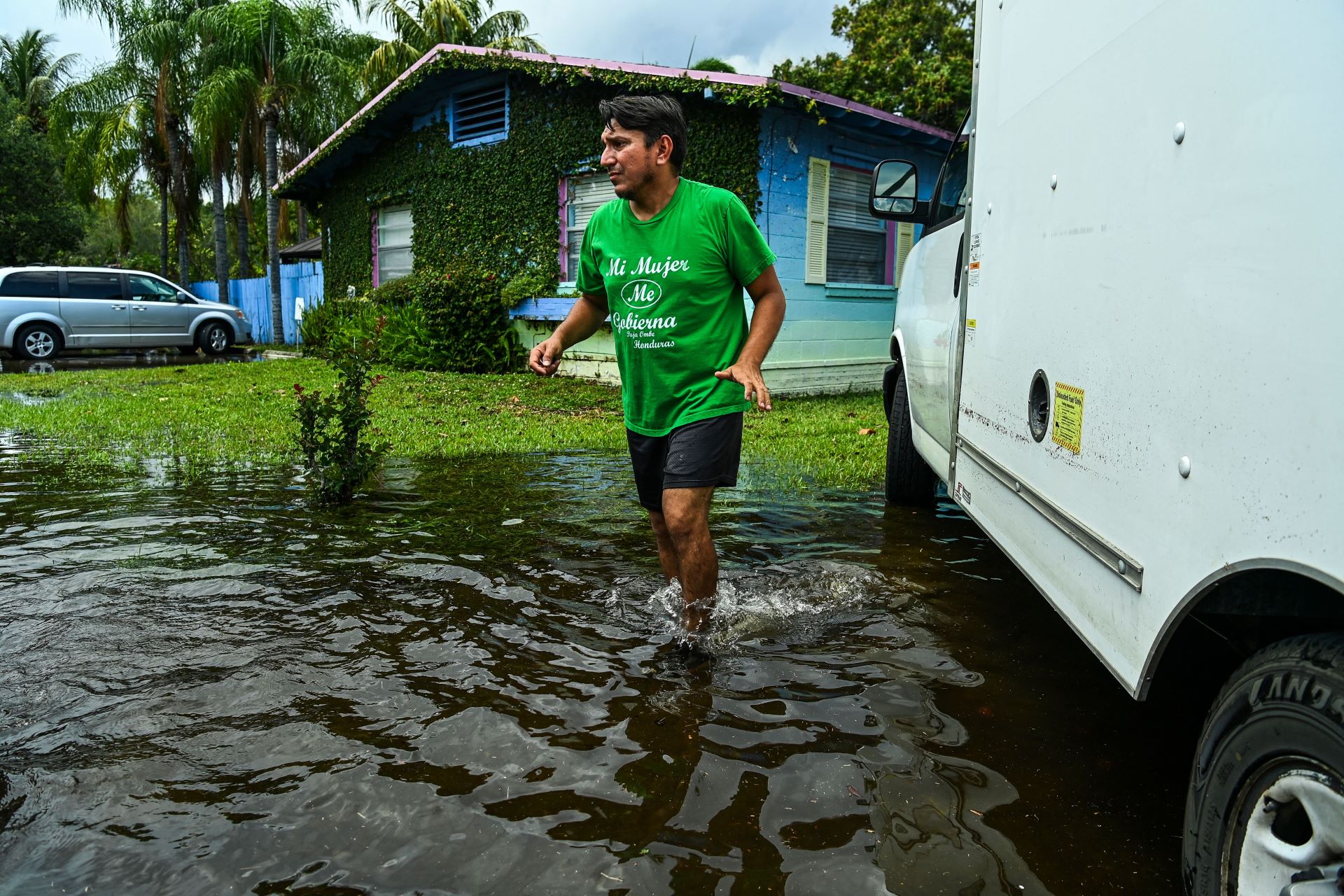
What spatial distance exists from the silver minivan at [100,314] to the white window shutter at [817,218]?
1295cm

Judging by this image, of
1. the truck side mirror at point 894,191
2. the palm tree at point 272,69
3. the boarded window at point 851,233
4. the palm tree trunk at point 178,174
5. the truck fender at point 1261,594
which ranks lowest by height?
the truck fender at point 1261,594

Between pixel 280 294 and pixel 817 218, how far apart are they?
1542 centimetres

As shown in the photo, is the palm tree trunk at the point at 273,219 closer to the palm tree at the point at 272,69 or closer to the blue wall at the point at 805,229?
the palm tree at the point at 272,69

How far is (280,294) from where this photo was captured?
23.2m

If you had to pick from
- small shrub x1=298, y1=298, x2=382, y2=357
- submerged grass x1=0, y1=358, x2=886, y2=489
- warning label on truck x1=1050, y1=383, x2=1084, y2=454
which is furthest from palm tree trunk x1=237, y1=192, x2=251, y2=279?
warning label on truck x1=1050, y1=383, x2=1084, y2=454

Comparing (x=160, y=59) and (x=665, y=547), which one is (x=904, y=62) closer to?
(x=160, y=59)

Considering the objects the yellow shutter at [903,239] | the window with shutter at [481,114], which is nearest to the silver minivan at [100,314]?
the window with shutter at [481,114]

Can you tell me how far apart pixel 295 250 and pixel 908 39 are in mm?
19088

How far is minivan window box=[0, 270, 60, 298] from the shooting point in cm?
1717

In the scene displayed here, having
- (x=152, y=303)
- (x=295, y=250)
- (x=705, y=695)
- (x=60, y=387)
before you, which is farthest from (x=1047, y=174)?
(x=295, y=250)

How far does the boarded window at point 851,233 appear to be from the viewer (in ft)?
43.1

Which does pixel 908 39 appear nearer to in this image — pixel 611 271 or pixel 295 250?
pixel 295 250

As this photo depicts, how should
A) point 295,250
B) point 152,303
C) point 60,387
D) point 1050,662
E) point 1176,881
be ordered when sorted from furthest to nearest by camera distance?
1. point 295,250
2. point 152,303
3. point 60,387
4. point 1050,662
5. point 1176,881

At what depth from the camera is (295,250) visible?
1180 inches
